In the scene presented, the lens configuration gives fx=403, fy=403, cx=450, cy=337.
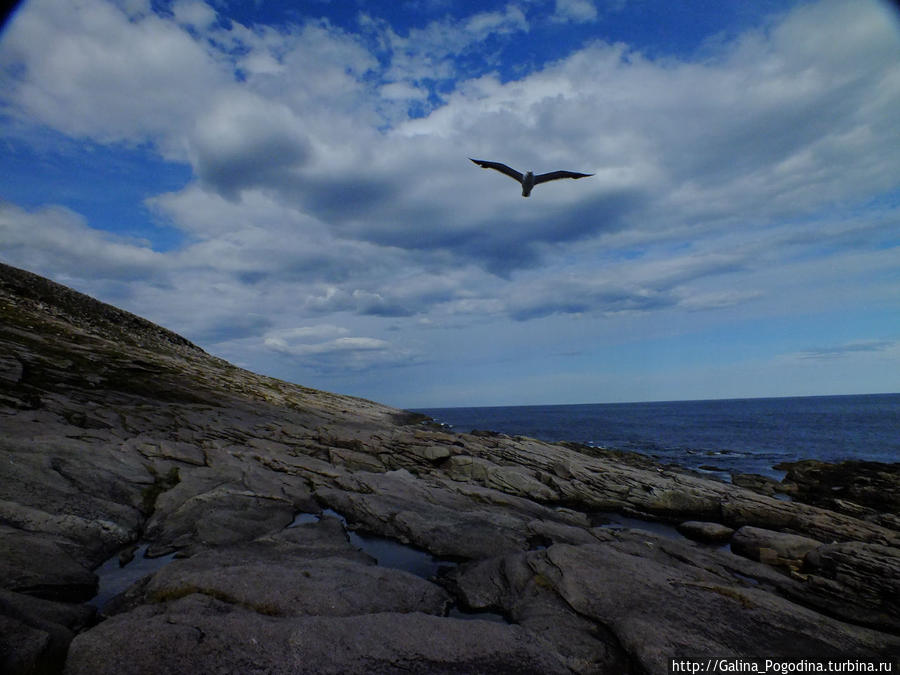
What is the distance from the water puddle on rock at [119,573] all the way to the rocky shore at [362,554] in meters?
0.14

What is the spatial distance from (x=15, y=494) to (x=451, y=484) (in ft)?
64.1

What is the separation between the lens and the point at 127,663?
8078mm

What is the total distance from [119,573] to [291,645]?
7.97m

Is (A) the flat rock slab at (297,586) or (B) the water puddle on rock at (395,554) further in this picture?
(B) the water puddle on rock at (395,554)

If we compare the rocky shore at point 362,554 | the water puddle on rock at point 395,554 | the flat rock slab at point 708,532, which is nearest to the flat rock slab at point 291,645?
the rocky shore at point 362,554

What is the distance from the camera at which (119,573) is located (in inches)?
505

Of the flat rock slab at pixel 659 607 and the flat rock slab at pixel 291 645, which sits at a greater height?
the flat rock slab at pixel 291 645

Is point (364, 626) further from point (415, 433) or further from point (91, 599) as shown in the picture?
point (415, 433)

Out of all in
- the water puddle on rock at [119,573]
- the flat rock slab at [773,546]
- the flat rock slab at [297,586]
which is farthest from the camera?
the flat rock slab at [773,546]

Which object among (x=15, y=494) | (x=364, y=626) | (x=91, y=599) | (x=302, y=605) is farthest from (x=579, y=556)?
(x=15, y=494)

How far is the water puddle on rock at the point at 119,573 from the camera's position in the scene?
456 inches

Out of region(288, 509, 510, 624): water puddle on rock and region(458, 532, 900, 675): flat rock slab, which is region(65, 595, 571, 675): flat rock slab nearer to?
region(458, 532, 900, 675): flat rock slab

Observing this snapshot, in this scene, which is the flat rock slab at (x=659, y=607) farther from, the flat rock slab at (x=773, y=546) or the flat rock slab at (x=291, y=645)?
the flat rock slab at (x=773, y=546)

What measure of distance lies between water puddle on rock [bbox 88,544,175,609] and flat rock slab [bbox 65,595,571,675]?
286cm
